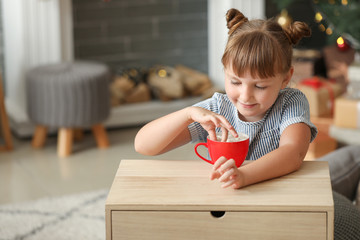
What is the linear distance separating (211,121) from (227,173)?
0.45 feet

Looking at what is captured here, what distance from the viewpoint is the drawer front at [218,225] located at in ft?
3.43

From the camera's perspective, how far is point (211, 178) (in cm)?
113

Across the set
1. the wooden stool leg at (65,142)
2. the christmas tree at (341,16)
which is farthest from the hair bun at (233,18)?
the wooden stool leg at (65,142)

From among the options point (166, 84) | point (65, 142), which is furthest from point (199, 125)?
point (166, 84)

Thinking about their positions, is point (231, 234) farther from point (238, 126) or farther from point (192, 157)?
point (192, 157)

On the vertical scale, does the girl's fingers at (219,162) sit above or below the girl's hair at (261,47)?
below

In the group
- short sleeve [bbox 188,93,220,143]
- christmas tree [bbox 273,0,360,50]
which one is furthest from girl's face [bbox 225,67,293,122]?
christmas tree [bbox 273,0,360,50]

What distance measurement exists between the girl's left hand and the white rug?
1.08 metres

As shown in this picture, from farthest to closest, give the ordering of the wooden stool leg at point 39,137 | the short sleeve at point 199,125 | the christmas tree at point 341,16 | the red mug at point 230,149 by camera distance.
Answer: the wooden stool leg at point 39,137 < the christmas tree at point 341,16 < the short sleeve at point 199,125 < the red mug at point 230,149

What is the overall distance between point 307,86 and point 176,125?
1.75 m

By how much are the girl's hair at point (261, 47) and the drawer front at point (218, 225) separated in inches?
12.4

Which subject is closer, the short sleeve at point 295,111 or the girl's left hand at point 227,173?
the girl's left hand at point 227,173

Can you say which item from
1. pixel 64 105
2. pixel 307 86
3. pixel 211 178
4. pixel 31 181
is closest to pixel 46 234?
pixel 31 181

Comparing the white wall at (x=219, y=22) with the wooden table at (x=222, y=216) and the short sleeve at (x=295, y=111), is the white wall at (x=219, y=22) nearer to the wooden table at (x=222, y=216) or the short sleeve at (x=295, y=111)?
the short sleeve at (x=295, y=111)
